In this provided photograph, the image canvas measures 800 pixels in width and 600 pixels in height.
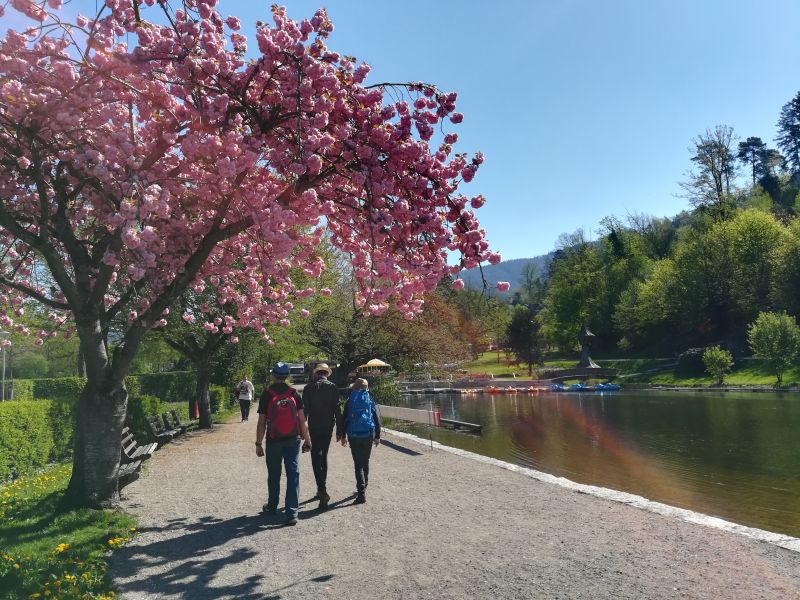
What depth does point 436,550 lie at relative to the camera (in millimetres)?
6219

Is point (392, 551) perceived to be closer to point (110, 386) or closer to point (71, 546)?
point (71, 546)

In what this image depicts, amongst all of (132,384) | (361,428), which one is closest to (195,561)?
(361,428)

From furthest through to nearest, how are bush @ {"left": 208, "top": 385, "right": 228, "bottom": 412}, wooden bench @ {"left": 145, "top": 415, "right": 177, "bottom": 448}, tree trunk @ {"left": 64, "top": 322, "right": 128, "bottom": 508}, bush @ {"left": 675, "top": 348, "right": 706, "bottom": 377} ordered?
bush @ {"left": 675, "top": 348, "right": 706, "bottom": 377} < bush @ {"left": 208, "top": 385, "right": 228, "bottom": 412} < wooden bench @ {"left": 145, "top": 415, "right": 177, "bottom": 448} < tree trunk @ {"left": 64, "top": 322, "right": 128, "bottom": 508}

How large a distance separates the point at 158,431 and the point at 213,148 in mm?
10884

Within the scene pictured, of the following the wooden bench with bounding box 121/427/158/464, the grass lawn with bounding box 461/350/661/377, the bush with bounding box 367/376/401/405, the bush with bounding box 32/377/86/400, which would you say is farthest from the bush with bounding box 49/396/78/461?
the grass lawn with bounding box 461/350/661/377

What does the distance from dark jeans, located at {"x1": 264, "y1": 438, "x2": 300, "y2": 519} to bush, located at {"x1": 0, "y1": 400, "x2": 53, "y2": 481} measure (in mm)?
5846

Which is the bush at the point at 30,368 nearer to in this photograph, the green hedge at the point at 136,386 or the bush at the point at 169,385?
the green hedge at the point at 136,386

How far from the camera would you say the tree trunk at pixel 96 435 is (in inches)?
317

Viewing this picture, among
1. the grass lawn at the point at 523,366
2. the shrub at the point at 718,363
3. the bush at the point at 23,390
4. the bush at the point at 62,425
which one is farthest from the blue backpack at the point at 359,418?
the grass lawn at the point at 523,366

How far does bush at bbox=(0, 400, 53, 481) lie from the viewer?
1056 centimetres

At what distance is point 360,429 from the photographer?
8742 millimetres

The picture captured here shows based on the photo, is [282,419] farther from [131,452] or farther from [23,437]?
[23,437]

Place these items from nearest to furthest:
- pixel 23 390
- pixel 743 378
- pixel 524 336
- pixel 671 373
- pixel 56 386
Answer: pixel 23 390
pixel 56 386
pixel 743 378
pixel 671 373
pixel 524 336

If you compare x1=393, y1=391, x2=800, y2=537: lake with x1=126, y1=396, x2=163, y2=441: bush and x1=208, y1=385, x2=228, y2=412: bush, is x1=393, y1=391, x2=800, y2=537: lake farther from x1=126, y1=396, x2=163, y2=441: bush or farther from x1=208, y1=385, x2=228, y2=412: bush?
x1=126, y1=396, x2=163, y2=441: bush
